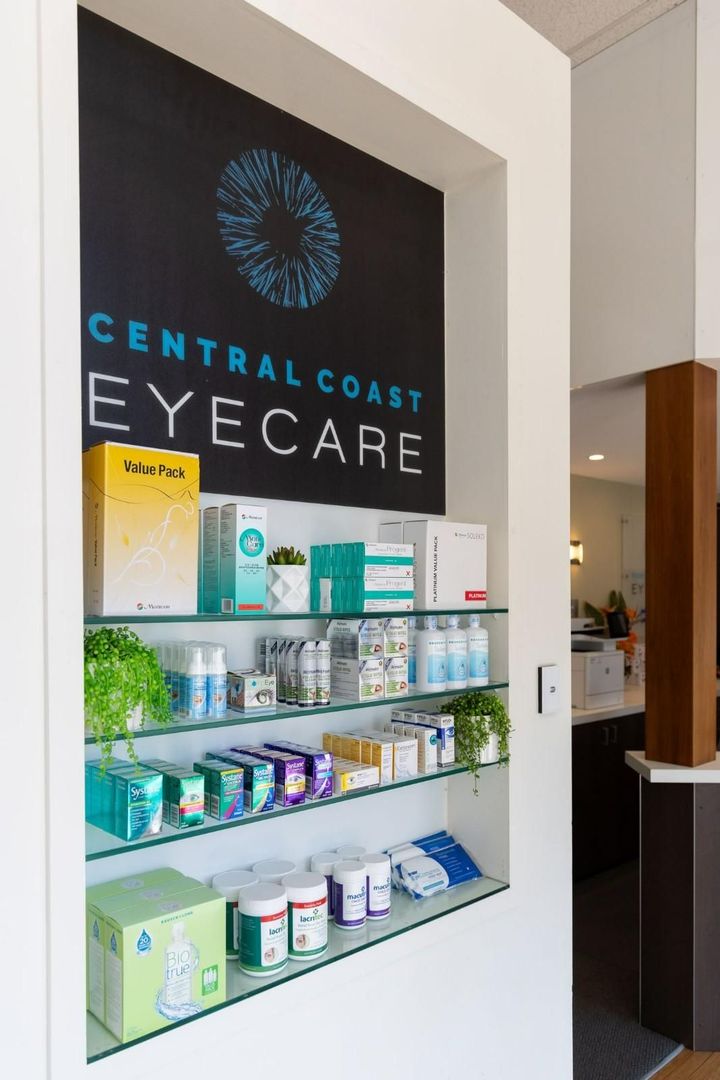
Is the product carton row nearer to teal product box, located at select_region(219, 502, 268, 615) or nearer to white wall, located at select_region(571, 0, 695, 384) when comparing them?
teal product box, located at select_region(219, 502, 268, 615)

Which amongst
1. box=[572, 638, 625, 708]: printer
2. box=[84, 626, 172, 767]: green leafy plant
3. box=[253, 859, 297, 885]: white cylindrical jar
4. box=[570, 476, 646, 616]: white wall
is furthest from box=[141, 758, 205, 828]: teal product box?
box=[570, 476, 646, 616]: white wall

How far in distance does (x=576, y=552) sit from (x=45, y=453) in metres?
6.21

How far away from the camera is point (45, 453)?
1.26 metres

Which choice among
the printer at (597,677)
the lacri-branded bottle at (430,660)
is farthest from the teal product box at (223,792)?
the printer at (597,677)

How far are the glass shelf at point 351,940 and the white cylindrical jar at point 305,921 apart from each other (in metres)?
0.02

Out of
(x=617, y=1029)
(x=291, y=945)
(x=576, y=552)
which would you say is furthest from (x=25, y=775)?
(x=576, y=552)

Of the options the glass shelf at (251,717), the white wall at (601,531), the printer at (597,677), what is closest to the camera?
the glass shelf at (251,717)

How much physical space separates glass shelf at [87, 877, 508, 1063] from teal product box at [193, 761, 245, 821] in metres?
0.33

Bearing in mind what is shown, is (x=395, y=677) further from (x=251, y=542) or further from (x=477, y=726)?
(x=251, y=542)

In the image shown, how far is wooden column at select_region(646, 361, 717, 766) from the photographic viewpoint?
2.84 m

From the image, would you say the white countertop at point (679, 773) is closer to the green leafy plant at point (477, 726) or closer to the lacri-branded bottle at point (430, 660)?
the green leafy plant at point (477, 726)

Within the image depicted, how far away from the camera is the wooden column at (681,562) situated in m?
2.84

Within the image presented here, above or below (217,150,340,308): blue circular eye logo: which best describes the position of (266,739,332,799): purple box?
below

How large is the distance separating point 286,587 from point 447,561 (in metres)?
0.48
